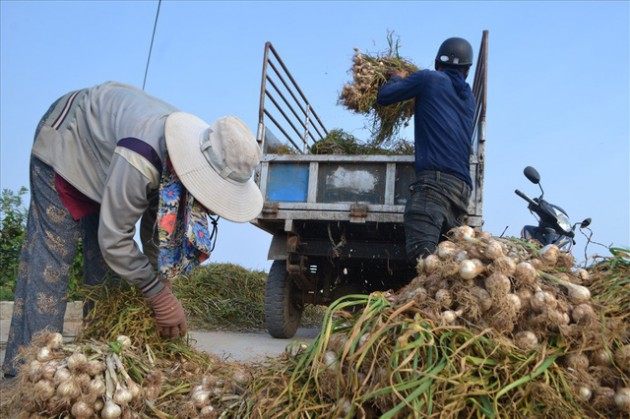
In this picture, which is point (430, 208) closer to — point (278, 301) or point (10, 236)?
point (278, 301)

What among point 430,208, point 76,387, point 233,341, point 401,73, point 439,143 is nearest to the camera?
point 76,387

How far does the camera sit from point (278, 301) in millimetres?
5367

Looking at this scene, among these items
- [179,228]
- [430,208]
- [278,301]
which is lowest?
[278,301]

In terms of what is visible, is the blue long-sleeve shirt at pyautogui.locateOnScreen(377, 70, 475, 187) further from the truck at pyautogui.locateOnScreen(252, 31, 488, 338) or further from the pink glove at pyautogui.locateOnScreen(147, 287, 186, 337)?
the pink glove at pyautogui.locateOnScreen(147, 287, 186, 337)

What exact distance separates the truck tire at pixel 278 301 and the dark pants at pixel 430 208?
1.66m

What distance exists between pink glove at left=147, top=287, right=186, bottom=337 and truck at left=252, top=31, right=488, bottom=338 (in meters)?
2.32

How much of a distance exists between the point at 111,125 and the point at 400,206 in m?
2.63

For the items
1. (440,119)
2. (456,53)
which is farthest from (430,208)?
(456,53)

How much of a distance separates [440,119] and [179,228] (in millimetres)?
2329

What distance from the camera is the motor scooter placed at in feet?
19.7

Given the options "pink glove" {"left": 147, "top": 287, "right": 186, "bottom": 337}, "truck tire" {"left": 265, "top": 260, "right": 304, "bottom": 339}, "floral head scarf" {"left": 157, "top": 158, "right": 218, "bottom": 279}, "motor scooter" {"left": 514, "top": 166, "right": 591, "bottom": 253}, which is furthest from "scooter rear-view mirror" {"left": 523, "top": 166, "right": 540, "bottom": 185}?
Result: "pink glove" {"left": 147, "top": 287, "right": 186, "bottom": 337}

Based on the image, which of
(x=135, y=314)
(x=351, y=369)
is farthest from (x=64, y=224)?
(x=351, y=369)

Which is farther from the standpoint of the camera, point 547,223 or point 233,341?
point 547,223

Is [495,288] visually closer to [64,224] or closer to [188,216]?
[188,216]
